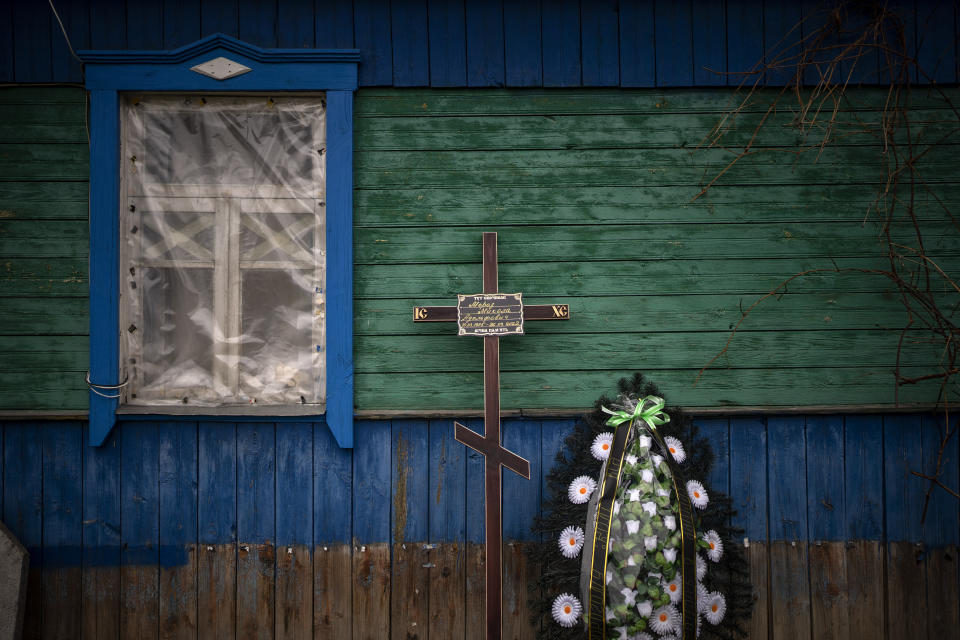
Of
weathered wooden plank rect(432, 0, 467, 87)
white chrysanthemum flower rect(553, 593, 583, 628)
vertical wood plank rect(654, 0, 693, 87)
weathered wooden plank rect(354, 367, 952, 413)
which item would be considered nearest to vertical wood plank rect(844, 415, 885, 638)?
weathered wooden plank rect(354, 367, 952, 413)

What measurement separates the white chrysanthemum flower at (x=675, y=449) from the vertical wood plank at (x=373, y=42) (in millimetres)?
Result: 2217

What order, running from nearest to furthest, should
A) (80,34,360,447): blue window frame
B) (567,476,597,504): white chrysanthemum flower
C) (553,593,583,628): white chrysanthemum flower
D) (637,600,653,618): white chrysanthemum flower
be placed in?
Result: (637,600,653,618): white chrysanthemum flower < (553,593,583,628): white chrysanthemum flower < (567,476,597,504): white chrysanthemum flower < (80,34,360,447): blue window frame

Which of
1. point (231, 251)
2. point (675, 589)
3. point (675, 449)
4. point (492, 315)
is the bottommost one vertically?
point (675, 589)

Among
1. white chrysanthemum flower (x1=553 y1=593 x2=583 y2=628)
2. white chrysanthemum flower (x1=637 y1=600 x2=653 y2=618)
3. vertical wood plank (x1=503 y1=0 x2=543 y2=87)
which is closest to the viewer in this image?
white chrysanthemum flower (x1=637 y1=600 x2=653 y2=618)

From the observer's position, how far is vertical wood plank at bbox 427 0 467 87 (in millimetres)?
3031

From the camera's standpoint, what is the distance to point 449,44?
3.04m

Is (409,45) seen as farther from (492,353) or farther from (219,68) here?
(492,353)

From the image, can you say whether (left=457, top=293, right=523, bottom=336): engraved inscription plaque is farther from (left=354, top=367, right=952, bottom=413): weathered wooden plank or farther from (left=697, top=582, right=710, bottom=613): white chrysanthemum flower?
(left=697, top=582, right=710, bottom=613): white chrysanthemum flower

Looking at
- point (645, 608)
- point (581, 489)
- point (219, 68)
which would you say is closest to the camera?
point (645, 608)

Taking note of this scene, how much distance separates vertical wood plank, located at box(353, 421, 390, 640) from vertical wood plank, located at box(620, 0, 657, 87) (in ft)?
7.20

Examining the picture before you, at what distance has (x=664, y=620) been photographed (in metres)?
2.50

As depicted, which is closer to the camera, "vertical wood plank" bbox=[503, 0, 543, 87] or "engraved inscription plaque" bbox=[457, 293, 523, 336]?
"engraved inscription plaque" bbox=[457, 293, 523, 336]

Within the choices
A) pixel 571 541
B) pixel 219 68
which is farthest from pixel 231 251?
pixel 571 541

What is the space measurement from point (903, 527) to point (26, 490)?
4.44m
